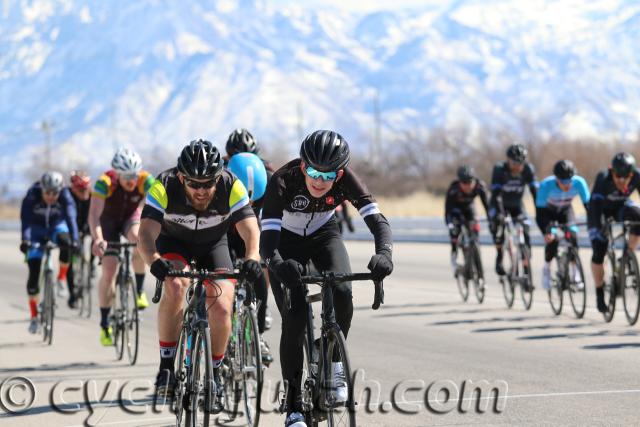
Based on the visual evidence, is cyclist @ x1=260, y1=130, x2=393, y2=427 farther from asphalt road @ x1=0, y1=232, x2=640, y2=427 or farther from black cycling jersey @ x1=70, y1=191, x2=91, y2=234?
black cycling jersey @ x1=70, y1=191, x2=91, y2=234

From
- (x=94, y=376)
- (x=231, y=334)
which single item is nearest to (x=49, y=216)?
(x=94, y=376)

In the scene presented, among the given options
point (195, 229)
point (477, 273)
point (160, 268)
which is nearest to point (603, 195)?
point (477, 273)

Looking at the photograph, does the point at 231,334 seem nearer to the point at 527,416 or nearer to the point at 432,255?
the point at 527,416

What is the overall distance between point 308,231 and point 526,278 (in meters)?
7.91

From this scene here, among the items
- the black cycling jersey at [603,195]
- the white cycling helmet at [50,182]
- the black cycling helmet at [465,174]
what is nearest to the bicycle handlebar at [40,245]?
the white cycling helmet at [50,182]

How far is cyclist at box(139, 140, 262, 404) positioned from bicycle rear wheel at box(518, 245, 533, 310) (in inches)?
292

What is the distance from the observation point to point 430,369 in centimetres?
1009

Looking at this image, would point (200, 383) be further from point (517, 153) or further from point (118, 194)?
point (517, 153)

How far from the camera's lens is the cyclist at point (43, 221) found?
1382 cm

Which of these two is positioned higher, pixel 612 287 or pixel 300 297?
pixel 612 287

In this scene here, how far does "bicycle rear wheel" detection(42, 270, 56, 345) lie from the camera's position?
13039mm

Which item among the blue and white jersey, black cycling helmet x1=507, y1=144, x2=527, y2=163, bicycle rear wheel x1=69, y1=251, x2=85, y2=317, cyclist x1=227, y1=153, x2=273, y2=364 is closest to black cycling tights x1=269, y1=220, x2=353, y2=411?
cyclist x1=227, y1=153, x2=273, y2=364

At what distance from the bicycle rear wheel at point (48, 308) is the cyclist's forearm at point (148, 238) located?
18.5ft

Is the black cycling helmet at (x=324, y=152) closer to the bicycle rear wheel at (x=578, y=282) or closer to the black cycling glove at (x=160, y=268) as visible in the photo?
the black cycling glove at (x=160, y=268)
